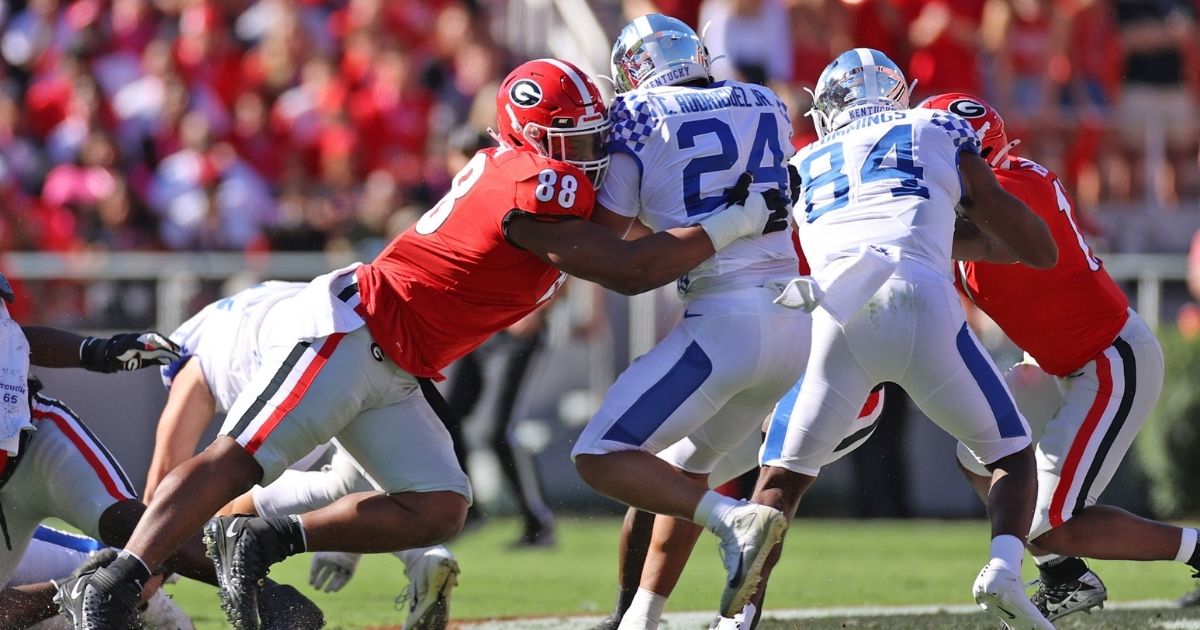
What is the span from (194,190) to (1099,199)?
6251 millimetres

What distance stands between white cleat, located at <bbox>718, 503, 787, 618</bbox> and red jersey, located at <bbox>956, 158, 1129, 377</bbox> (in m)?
1.61

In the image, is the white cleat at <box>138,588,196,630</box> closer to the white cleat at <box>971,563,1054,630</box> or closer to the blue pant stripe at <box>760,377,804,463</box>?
the blue pant stripe at <box>760,377,804,463</box>

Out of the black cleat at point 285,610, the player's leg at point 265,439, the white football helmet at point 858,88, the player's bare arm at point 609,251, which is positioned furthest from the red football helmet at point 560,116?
the black cleat at point 285,610

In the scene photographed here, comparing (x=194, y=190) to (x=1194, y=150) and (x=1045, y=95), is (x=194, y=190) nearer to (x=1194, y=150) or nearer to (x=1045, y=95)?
(x=1045, y=95)

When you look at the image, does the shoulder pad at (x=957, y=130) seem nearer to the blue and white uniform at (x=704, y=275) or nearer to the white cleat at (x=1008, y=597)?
the blue and white uniform at (x=704, y=275)

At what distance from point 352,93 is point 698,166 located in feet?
25.0

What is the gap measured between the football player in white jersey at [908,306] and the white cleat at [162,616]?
6.39 feet

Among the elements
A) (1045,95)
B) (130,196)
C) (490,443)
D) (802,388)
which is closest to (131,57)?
(130,196)

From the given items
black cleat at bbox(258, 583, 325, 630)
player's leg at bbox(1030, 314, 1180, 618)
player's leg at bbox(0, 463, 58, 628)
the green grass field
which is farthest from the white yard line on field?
player's leg at bbox(0, 463, 58, 628)

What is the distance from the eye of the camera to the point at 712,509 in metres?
4.79

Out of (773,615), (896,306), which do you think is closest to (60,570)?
(773,615)

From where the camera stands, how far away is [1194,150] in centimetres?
1245

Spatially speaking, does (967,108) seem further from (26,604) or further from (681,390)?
(26,604)

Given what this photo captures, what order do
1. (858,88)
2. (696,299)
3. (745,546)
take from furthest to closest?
(858,88), (696,299), (745,546)
